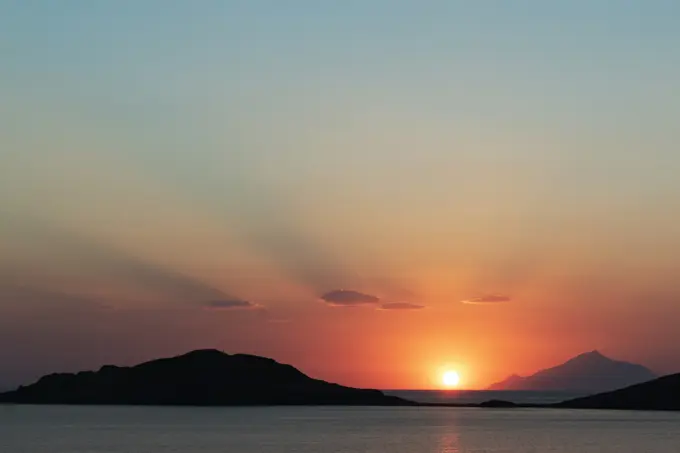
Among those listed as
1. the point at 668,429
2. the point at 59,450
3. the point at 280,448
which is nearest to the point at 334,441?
the point at 280,448

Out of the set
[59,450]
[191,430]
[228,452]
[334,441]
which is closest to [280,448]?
[228,452]

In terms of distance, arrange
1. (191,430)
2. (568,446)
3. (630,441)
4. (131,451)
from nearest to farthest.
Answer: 1. (131,451)
2. (568,446)
3. (630,441)
4. (191,430)

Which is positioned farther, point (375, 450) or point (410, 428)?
point (410, 428)

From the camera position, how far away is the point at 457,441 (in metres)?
140

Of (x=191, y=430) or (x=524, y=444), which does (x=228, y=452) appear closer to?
(x=524, y=444)

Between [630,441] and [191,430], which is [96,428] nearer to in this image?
[191,430]

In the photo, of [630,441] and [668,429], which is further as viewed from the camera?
[668,429]

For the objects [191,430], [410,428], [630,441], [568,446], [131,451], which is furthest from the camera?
[410,428]

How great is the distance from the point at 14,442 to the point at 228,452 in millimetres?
34231

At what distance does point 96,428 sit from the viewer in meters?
171

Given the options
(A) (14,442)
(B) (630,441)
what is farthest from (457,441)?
(A) (14,442)

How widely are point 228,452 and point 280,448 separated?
735 cm

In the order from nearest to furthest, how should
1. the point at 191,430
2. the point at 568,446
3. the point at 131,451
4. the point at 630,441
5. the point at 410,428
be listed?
the point at 131,451 < the point at 568,446 < the point at 630,441 < the point at 191,430 < the point at 410,428

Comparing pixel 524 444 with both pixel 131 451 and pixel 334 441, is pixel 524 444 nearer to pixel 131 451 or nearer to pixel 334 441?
pixel 334 441
